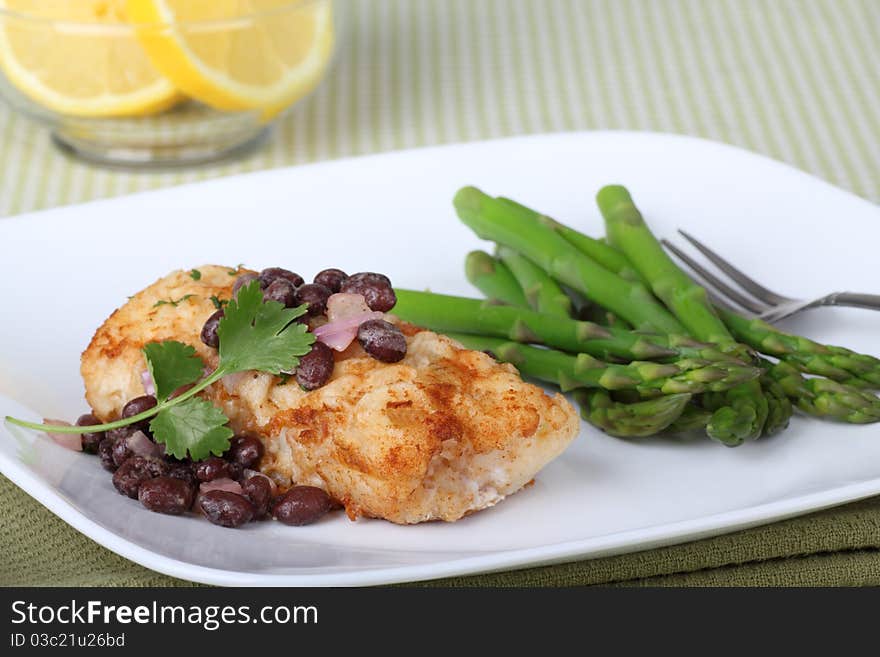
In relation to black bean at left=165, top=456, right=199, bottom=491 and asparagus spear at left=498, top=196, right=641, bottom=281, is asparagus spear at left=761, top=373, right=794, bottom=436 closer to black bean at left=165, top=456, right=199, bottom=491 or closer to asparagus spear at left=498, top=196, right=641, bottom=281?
asparagus spear at left=498, top=196, right=641, bottom=281

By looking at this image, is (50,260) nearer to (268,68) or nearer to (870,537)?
(268,68)

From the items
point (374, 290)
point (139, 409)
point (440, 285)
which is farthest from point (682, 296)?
point (139, 409)

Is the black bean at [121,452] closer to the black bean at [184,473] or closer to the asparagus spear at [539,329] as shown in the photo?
the black bean at [184,473]

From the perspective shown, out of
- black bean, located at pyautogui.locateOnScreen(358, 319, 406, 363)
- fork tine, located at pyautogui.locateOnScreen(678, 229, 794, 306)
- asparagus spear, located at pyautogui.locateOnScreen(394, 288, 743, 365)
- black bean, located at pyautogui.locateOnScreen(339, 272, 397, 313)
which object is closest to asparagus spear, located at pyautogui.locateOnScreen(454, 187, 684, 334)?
asparagus spear, located at pyautogui.locateOnScreen(394, 288, 743, 365)

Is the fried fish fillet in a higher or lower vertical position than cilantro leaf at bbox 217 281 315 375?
lower

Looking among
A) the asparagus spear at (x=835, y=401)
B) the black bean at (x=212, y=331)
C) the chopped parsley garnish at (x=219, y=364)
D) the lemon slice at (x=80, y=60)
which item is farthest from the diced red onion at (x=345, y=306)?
the lemon slice at (x=80, y=60)

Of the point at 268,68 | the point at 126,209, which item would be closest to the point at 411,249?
the point at 126,209

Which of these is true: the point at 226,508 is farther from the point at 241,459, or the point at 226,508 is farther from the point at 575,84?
the point at 575,84
